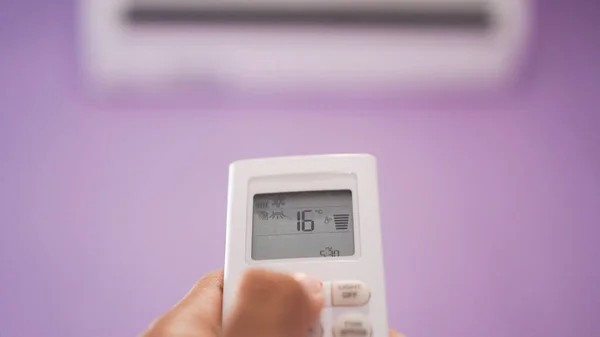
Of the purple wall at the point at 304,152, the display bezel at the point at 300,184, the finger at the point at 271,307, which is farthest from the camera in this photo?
the purple wall at the point at 304,152

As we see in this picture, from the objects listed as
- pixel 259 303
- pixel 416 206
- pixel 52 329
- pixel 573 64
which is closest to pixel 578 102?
pixel 573 64

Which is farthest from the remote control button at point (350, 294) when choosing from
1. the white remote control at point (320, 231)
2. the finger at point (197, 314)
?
the finger at point (197, 314)

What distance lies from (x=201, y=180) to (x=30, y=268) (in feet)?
0.84

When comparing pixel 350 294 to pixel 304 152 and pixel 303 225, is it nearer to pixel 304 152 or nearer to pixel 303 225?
pixel 303 225

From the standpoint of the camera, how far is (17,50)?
3.07 ft

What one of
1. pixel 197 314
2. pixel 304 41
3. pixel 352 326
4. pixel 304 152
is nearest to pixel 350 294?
pixel 352 326

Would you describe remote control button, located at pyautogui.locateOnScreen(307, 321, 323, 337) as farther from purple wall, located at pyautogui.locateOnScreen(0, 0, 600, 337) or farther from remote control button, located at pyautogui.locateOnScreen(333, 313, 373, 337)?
purple wall, located at pyautogui.locateOnScreen(0, 0, 600, 337)

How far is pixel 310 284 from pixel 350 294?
3cm

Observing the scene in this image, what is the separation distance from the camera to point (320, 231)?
552mm

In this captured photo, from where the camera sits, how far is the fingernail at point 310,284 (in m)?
0.50

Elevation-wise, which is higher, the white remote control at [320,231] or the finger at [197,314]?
the white remote control at [320,231]

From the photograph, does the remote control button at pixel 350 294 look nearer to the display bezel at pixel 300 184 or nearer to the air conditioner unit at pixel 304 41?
the display bezel at pixel 300 184

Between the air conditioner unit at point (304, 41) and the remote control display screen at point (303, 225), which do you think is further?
the air conditioner unit at point (304, 41)

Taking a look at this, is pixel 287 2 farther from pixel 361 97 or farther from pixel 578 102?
pixel 578 102
